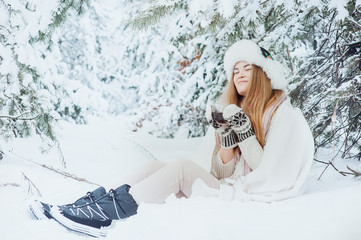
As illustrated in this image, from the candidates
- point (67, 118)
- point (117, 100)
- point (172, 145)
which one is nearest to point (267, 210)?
point (172, 145)

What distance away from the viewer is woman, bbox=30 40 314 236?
2.07 meters

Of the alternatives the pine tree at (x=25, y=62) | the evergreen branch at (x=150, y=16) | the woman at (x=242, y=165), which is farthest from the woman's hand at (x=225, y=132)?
the pine tree at (x=25, y=62)

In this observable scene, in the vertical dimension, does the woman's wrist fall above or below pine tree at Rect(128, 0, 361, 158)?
below

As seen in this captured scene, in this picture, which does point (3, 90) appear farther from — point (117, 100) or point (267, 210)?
point (117, 100)

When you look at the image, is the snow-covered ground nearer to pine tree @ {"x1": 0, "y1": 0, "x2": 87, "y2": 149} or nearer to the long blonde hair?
pine tree @ {"x1": 0, "y1": 0, "x2": 87, "y2": 149}

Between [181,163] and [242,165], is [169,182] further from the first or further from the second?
[242,165]

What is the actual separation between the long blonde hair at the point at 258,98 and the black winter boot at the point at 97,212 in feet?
3.49

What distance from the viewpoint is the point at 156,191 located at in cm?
215

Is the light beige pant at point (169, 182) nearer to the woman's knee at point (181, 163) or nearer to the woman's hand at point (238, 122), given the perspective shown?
the woman's knee at point (181, 163)

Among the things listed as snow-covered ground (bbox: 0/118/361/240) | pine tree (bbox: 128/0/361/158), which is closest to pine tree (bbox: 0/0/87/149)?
snow-covered ground (bbox: 0/118/361/240)

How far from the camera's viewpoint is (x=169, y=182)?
7.17 ft

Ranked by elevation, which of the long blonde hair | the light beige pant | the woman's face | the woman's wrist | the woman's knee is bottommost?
the light beige pant

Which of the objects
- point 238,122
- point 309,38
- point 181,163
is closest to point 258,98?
point 238,122

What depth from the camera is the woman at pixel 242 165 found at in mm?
2070
